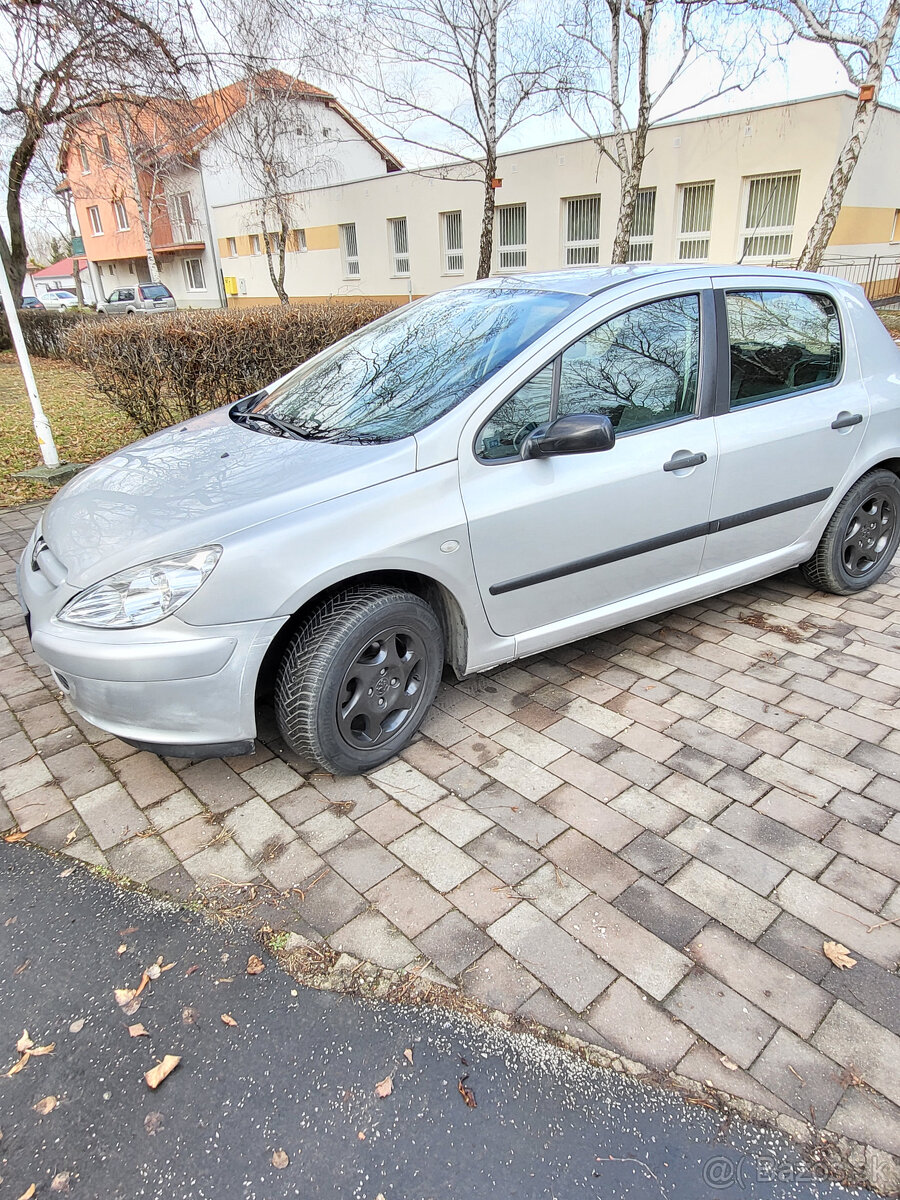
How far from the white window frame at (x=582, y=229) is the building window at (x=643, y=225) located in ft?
3.68

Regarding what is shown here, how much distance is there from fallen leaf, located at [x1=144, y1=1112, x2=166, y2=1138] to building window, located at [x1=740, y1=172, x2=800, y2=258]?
19.1 m

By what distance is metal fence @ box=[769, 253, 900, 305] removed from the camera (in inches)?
700

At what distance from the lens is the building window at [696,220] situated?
18.0m

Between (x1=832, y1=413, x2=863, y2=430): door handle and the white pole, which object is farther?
the white pole

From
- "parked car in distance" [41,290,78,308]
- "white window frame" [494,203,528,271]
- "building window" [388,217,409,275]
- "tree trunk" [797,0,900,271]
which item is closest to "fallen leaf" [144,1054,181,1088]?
"tree trunk" [797,0,900,271]

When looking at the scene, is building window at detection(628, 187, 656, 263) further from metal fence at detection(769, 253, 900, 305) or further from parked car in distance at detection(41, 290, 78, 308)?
parked car in distance at detection(41, 290, 78, 308)

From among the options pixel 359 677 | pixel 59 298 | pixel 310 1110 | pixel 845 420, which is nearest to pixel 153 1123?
pixel 310 1110

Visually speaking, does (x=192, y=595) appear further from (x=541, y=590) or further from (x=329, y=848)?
(x=541, y=590)

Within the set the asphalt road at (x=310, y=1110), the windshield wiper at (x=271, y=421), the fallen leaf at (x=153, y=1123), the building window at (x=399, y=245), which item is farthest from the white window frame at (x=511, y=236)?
the fallen leaf at (x=153, y=1123)

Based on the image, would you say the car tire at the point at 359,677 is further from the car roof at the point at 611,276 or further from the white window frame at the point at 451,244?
the white window frame at the point at 451,244

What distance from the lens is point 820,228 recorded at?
12406 millimetres

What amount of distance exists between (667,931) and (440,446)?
1.74 m

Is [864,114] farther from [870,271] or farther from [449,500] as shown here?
[449,500]

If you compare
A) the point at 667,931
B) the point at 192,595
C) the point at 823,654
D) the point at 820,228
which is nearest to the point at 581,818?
the point at 667,931
